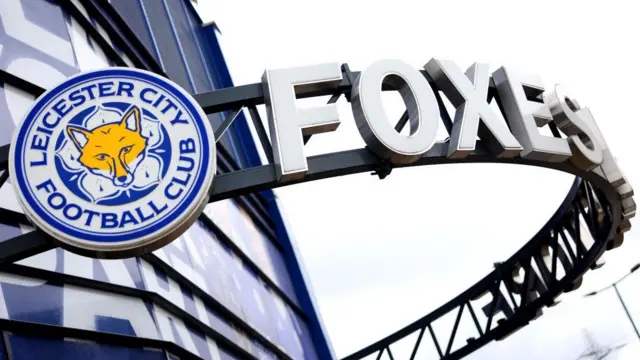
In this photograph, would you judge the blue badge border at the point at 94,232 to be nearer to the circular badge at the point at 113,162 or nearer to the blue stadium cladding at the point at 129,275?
the circular badge at the point at 113,162

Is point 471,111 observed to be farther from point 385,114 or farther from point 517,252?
point 517,252

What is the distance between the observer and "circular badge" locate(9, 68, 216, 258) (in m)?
6.41

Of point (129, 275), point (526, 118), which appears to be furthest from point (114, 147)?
point (526, 118)

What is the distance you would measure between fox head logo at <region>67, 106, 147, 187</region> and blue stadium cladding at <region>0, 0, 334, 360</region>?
1500mm

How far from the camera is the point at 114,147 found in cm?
700

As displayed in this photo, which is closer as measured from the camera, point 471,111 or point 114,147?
point 114,147

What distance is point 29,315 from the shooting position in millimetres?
7523

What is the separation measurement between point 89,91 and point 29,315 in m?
2.07

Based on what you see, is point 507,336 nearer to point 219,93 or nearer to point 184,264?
point 184,264

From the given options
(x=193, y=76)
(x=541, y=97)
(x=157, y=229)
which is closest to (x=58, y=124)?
(x=157, y=229)

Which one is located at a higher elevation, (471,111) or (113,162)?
(471,111)

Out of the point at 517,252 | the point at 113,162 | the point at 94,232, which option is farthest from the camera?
the point at 517,252

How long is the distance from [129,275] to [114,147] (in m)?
2.67

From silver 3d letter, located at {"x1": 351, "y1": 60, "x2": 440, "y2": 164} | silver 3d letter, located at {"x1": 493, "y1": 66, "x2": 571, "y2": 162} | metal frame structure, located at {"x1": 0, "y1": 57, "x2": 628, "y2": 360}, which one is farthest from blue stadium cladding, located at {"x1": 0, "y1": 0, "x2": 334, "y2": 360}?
silver 3d letter, located at {"x1": 493, "y1": 66, "x2": 571, "y2": 162}
